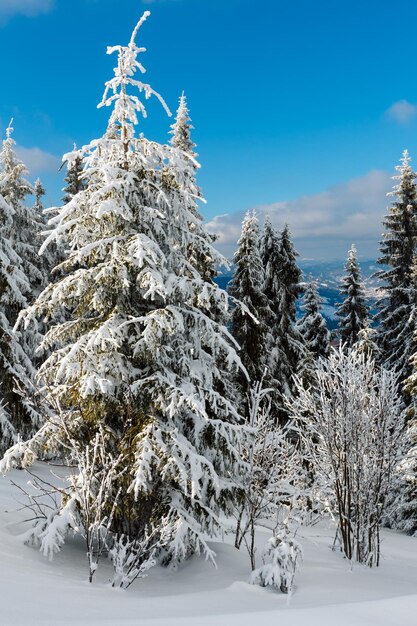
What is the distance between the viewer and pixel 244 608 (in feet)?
22.5

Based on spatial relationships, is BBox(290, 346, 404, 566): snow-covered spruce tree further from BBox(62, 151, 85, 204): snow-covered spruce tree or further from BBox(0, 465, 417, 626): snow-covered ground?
BBox(62, 151, 85, 204): snow-covered spruce tree

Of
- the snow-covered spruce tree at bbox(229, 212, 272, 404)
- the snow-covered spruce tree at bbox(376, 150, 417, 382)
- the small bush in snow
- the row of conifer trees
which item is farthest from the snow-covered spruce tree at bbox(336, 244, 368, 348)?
the small bush in snow

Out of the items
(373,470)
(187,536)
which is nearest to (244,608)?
(187,536)

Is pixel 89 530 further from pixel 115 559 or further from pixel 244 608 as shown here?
pixel 244 608

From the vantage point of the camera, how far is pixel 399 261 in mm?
27391

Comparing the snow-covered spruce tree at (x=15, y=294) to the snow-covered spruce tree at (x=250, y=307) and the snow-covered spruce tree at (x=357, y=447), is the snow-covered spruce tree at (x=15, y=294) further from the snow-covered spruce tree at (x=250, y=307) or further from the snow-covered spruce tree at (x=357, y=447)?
the snow-covered spruce tree at (x=250, y=307)

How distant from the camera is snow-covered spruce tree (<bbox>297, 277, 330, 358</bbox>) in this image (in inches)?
1120

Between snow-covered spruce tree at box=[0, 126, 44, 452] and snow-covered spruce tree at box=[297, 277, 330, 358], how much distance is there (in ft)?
50.4

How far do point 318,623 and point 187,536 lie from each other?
11.9 ft

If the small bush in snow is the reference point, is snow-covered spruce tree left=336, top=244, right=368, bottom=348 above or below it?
above

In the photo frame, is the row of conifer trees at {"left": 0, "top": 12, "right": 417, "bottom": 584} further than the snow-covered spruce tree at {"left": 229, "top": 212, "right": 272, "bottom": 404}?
No

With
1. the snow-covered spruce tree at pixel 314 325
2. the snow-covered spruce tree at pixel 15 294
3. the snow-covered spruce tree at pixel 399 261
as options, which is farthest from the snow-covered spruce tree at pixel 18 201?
the snow-covered spruce tree at pixel 399 261

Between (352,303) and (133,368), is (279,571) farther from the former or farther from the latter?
(352,303)

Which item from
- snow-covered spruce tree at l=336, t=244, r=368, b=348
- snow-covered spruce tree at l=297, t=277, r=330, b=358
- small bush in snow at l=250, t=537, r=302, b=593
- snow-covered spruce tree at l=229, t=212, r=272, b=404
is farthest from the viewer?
snow-covered spruce tree at l=336, t=244, r=368, b=348
